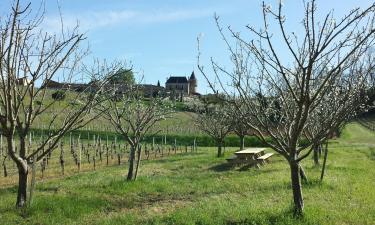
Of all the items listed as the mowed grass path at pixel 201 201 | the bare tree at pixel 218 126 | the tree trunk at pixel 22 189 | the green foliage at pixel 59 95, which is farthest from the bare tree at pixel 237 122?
the tree trunk at pixel 22 189

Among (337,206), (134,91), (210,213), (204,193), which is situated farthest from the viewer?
(134,91)

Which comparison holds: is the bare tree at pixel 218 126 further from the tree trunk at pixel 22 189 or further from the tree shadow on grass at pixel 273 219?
the tree trunk at pixel 22 189

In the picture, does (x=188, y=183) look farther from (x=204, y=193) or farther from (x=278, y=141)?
(x=278, y=141)

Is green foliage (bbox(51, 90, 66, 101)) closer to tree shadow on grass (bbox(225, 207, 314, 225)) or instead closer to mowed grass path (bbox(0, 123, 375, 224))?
mowed grass path (bbox(0, 123, 375, 224))

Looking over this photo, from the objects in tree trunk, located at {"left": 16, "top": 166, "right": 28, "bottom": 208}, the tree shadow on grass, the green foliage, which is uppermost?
the green foliage

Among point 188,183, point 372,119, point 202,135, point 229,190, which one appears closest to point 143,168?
point 188,183

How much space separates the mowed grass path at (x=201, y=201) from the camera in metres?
9.57

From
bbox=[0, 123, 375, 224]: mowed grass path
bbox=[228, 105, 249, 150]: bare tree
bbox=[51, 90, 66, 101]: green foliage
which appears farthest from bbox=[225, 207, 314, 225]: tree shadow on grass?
bbox=[51, 90, 66, 101]: green foliage

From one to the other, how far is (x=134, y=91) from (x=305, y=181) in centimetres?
845

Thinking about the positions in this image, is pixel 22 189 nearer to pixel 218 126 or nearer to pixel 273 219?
pixel 273 219

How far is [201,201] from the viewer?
12.0 m

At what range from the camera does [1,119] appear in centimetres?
948

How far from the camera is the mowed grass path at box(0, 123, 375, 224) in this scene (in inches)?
377

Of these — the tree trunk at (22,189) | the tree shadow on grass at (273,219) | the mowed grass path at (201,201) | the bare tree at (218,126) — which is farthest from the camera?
the bare tree at (218,126)
